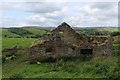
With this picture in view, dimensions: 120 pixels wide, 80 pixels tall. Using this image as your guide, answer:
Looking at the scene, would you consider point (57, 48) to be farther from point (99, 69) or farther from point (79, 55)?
point (99, 69)

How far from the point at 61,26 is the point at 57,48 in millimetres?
3556

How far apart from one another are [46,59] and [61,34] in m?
4.65

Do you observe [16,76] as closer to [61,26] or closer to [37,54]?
[37,54]

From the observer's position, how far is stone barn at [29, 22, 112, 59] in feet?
76.3

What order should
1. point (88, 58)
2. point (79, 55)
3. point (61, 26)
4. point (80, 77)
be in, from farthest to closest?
point (61, 26) < point (79, 55) < point (88, 58) < point (80, 77)

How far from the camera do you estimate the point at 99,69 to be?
47.5 feet

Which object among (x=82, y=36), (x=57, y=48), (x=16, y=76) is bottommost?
(x=16, y=76)

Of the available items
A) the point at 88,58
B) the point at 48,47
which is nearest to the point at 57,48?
the point at 48,47

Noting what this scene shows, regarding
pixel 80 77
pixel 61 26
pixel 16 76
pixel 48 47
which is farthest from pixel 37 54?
pixel 80 77

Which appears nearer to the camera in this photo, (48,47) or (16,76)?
(16,76)

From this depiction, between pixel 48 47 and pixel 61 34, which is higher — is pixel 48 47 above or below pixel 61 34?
below

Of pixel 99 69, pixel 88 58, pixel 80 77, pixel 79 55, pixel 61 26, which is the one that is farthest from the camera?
pixel 61 26

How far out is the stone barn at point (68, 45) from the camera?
2325 centimetres

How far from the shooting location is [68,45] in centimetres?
2345
